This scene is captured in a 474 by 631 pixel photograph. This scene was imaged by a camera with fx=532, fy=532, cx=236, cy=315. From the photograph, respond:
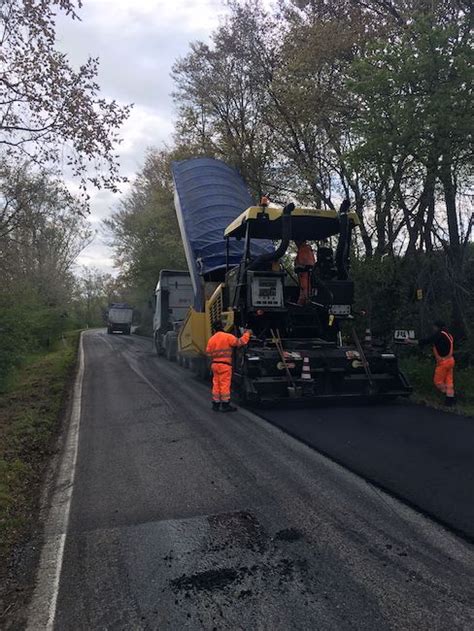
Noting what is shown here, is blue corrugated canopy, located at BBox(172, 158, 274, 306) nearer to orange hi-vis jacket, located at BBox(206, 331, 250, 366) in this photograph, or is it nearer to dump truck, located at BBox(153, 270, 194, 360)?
orange hi-vis jacket, located at BBox(206, 331, 250, 366)

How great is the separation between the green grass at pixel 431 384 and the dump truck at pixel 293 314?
2.97ft

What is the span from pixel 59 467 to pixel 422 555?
4.07 meters

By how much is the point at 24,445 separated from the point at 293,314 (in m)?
5.18

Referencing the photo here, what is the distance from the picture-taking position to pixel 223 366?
882 centimetres

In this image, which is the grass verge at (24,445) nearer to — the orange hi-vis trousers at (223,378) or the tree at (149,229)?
the orange hi-vis trousers at (223,378)

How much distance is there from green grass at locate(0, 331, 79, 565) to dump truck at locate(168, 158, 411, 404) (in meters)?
3.29

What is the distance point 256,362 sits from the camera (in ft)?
28.8

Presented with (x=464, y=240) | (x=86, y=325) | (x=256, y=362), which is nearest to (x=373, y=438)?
(x=256, y=362)

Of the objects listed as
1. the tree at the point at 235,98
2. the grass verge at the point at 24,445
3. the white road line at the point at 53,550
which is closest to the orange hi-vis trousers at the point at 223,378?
the grass verge at the point at 24,445

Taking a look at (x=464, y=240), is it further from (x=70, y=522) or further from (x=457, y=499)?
(x=70, y=522)

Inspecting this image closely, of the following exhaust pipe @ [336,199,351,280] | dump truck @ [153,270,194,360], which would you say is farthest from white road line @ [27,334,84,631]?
dump truck @ [153,270,194,360]

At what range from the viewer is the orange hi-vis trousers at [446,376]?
8.96 m

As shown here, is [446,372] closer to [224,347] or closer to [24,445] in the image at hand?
[224,347]

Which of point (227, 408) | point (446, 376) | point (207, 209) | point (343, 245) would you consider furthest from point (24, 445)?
point (207, 209)
